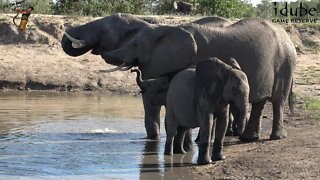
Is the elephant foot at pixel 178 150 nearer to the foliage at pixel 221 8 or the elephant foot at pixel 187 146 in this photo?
the elephant foot at pixel 187 146

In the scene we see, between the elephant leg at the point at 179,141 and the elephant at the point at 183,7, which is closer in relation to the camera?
the elephant leg at the point at 179,141

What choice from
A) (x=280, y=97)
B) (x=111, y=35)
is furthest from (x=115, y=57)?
(x=280, y=97)

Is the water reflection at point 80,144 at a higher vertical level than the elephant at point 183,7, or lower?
lower

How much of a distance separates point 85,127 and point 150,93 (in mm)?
3135

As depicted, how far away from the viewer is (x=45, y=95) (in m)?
20.3

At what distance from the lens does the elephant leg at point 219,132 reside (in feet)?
33.3

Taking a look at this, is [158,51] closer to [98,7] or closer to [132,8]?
[98,7]

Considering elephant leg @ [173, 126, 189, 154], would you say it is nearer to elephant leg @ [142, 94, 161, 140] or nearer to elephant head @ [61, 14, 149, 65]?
elephant leg @ [142, 94, 161, 140]

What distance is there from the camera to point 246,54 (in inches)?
480

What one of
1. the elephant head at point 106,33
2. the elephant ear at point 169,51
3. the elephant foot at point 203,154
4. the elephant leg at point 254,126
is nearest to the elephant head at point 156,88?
the elephant ear at point 169,51

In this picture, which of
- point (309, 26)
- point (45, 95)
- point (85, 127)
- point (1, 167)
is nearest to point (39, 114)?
point (85, 127)

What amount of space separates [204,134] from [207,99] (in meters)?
0.50

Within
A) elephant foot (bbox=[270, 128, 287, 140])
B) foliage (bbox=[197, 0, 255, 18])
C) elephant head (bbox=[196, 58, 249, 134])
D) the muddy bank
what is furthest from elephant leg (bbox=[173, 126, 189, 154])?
foliage (bbox=[197, 0, 255, 18])

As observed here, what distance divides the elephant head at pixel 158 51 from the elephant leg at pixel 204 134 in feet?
5.78
